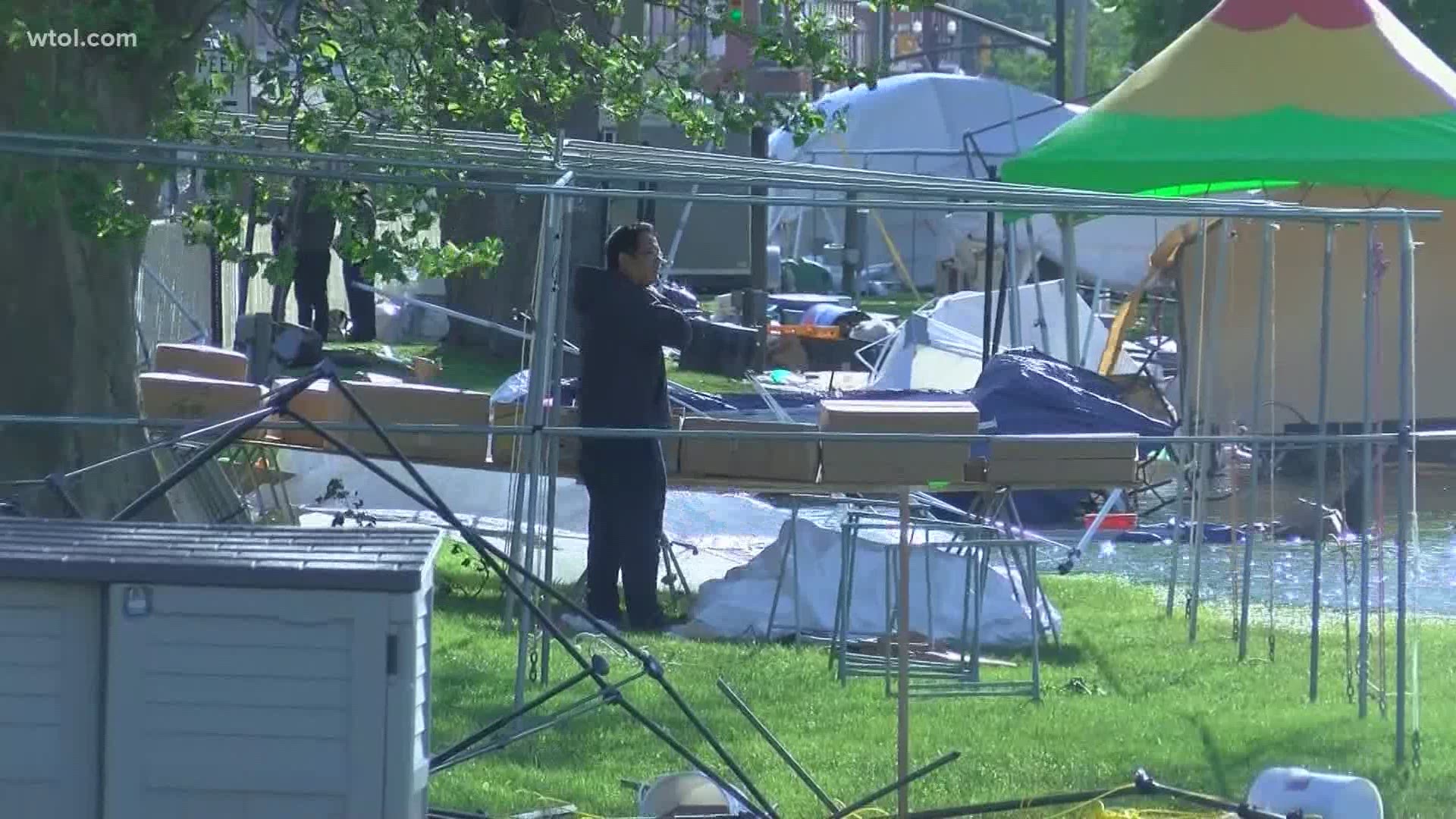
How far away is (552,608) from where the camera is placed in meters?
9.74

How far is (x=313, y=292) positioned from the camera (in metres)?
20.3

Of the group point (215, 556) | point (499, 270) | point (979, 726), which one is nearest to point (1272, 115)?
point (979, 726)

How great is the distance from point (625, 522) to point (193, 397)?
84.9 inches

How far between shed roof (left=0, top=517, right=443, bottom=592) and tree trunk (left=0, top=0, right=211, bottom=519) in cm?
310

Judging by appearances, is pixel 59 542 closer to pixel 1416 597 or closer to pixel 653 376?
pixel 653 376

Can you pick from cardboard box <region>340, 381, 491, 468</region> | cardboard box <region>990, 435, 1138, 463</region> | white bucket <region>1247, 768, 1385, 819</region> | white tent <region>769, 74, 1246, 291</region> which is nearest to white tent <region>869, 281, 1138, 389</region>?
cardboard box <region>990, 435, 1138, 463</region>

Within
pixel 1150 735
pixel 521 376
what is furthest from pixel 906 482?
pixel 521 376

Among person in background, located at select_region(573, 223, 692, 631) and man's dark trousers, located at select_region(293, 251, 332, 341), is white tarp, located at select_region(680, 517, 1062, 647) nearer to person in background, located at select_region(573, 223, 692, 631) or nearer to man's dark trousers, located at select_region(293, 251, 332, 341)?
person in background, located at select_region(573, 223, 692, 631)

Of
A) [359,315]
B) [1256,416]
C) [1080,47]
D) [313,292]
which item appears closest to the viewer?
[1256,416]

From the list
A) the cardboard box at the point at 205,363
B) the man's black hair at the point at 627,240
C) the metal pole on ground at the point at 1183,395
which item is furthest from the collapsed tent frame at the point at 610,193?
the cardboard box at the point at 205,363

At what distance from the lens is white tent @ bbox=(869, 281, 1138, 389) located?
700 inches

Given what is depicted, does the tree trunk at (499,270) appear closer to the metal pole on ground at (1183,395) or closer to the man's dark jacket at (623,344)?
the metal pole on ground at (1183,395)

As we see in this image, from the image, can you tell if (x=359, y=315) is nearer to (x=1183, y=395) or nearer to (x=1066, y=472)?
(x=1183, y=395)

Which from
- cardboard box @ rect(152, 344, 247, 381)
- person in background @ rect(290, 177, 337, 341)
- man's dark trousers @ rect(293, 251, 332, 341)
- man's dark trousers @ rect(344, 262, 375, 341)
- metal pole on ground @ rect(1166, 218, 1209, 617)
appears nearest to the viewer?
metal pole on ground @ rect(1166, 218, 1209, 617)
